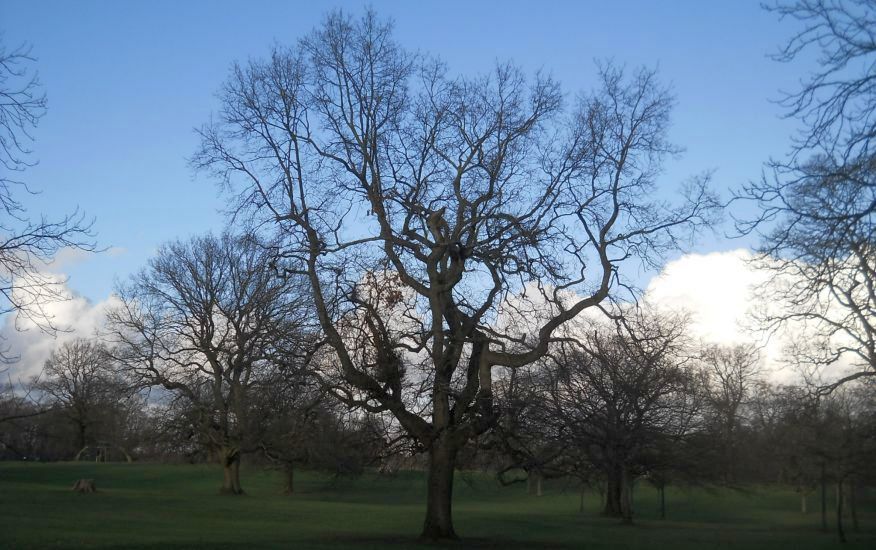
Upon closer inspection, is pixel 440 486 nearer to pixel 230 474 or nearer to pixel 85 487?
pixel 85 487

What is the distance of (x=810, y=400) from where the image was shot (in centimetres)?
2408

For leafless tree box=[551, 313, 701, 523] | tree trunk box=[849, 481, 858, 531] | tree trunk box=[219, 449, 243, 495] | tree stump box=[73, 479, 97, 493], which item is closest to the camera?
leafless tree box=[551, 313, 701, 523]

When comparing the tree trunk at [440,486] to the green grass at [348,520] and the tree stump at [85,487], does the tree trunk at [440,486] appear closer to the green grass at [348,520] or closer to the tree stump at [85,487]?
the green grass at [348,520]

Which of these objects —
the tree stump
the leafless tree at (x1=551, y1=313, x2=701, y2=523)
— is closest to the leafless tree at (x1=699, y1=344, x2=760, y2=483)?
the leafless tree at (x1=551, y1=313, x2=701, y2=523)

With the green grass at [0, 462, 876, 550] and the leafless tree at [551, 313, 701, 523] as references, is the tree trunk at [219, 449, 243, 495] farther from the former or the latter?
the leafless tree at [551, 313, 701, 523]

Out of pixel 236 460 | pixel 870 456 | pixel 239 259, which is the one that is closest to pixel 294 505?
pixel 236 460

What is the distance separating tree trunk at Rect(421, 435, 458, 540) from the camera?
24.6 m

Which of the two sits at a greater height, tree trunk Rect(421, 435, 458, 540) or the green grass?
tree trunk Rect(421, 435, 458, 540)

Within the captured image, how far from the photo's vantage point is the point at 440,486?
24.7 m

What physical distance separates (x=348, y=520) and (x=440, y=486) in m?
14.2

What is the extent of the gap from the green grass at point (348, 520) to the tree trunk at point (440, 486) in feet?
2.00

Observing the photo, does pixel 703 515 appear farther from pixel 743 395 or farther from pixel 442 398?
pixel 442 398

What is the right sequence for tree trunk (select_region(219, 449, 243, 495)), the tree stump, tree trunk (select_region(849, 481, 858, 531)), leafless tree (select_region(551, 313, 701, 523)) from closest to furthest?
1. leafless tree (select_region(551, 313, 701, 523))
2. tree trunk (select_region(849, 481, 858, 531))
3. the tree stump
4. tree trunk (select_region(219, 449, 243, 495))

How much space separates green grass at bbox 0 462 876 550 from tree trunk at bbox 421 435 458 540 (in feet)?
2.00
